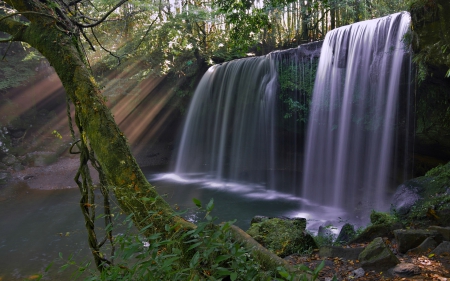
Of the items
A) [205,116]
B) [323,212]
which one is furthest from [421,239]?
[205,116]

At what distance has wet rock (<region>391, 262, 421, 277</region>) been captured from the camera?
10.5 ft

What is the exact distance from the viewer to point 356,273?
350 centimetres

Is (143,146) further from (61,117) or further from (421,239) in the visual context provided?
A: (421,239)

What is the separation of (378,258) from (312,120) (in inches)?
303

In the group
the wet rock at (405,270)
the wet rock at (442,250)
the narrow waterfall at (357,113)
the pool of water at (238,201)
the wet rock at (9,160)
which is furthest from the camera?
the wet rock at (9,160)

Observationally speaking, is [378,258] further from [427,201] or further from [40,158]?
[40,158]

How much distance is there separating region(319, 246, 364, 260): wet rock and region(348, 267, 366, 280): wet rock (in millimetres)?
449

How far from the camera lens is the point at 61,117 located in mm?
17188

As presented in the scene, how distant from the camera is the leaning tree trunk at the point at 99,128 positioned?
213cm

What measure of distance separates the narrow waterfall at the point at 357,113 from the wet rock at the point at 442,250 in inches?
199

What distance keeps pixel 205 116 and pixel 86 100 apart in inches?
524

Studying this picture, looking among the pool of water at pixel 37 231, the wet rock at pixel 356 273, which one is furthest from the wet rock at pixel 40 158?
the wet rock at pixel 356 273

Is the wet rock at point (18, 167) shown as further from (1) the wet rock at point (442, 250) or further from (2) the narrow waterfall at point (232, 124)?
(1) the wet rock at point (442, 250)

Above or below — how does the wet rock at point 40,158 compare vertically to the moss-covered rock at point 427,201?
below
